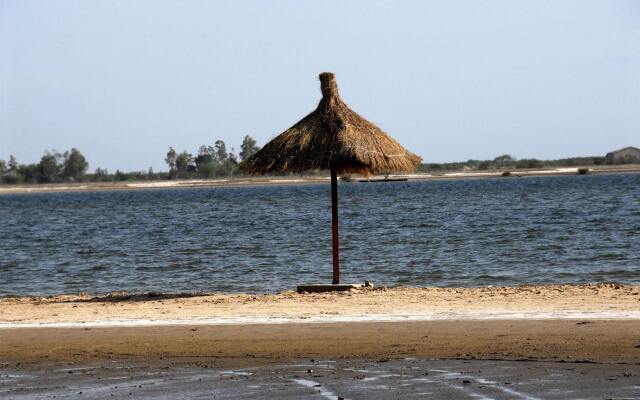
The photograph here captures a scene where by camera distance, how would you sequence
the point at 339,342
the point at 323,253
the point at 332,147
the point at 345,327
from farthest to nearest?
the point at 323,253 < the point at 332,147 < the point at 345,327 < the point at 339,342

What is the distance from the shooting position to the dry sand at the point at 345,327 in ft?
39.2

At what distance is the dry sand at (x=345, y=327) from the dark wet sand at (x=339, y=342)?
12mm

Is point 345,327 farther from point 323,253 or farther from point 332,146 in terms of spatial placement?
point 323,253

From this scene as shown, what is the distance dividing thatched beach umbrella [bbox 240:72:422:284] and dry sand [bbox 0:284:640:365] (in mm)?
2252

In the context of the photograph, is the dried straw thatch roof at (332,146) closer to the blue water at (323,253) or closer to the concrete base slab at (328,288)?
the concrete base slab at (328,288)

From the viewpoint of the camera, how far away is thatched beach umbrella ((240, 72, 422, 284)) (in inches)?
703

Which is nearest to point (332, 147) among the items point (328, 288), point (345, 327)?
point (328, 288)

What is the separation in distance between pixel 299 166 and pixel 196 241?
20.4 meters

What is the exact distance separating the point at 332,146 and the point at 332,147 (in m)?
0.02

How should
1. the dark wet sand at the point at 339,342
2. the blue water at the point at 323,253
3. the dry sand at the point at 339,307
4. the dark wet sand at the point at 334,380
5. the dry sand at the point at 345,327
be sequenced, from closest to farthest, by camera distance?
the dark wet sand at the point at 334,380 < the dark wet sand at the point at 339,342 < the dry sand at the point at 345,327 < the dry sand at the point at 339,307 < the blue water at the point at 323,253

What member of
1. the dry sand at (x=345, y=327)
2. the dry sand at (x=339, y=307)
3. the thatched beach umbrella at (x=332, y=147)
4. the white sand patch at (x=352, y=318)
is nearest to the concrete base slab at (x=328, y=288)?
the dry sand at (x=339, y=307)

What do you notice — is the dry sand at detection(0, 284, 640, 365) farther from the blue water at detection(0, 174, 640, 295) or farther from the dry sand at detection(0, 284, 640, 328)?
the blue water at detection(0, 174, 640, 295)

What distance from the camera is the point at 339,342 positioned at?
12.5 m

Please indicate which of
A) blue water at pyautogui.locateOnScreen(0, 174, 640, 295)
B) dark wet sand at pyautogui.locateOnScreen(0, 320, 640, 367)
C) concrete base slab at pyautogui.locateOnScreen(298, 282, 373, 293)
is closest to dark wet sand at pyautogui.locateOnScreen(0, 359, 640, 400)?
dark wet sand at pyautogui.locateOnScreen(0, 320, 640, 367)
